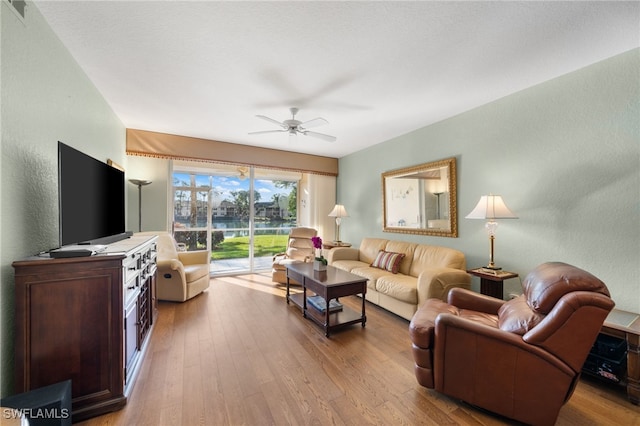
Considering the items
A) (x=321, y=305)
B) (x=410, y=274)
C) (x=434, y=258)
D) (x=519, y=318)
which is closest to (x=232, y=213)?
(x=321, y=305)

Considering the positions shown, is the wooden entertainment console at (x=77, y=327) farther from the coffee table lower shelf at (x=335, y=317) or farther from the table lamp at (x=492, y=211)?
the table lamp at (x=492, y=211)

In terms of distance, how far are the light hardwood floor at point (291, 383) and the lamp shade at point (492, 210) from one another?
1.47 m

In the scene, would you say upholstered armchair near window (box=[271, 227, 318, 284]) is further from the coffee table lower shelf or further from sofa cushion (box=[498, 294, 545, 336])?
sofa cushion (box=[498, 294, 545, 336])

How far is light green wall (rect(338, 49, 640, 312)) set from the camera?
2.10 m

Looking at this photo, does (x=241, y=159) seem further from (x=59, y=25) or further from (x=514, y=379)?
(x=514, y=379)

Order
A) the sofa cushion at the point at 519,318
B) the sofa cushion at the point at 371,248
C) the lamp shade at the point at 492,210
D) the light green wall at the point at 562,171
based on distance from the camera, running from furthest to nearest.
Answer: the sofa cushion at the point at 371,248, the lamp shade at the point at 492,210, the light green wall at the point at 562,171, the sofa cushion at the point at 519,318

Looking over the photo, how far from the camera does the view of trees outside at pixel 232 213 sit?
15.8ft

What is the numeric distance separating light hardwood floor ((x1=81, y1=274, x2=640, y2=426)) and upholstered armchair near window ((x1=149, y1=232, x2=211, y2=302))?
645 mm

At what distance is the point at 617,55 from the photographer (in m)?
2.12

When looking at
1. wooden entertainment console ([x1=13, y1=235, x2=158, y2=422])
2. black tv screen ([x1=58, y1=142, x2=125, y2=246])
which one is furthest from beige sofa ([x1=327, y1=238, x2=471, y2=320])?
black tv screen ([x1=58, y1=142, x2=125, y2=246])

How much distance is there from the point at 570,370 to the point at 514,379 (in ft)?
0.95

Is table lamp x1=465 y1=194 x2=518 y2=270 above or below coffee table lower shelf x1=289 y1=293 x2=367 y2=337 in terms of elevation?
above

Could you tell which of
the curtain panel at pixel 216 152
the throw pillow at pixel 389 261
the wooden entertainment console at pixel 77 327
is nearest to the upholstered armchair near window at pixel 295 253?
the throw pillow at pixel 389 261

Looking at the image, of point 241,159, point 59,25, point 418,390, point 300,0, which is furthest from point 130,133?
point 418,390
